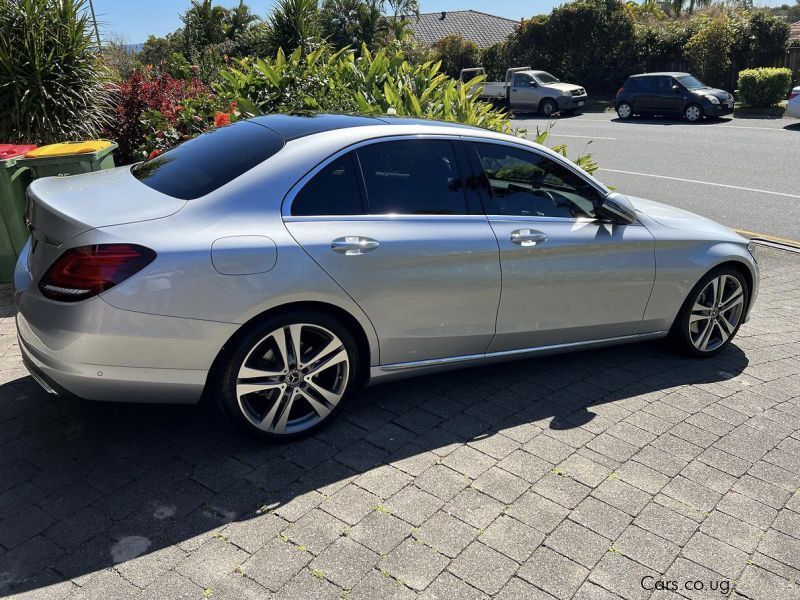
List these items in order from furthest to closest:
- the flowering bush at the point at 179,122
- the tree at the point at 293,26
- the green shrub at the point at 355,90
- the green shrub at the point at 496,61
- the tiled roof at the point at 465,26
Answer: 1. the tiled roof at the point at 465,26
2. the green shrub at the point at 496,61
3. the tree at the point at 293,26
4. the flowering bush at the point at 179,122
5. the green shrub at the point at 355,90

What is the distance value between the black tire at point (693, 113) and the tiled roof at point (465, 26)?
31.9 meters

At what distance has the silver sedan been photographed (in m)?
3.30

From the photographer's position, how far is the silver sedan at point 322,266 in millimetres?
3305

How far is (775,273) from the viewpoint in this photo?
25.0ft

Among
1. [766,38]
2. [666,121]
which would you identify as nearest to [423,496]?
[666,121]

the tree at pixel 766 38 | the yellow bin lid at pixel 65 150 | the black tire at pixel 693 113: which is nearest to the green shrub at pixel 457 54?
the tree at pixel 766 38

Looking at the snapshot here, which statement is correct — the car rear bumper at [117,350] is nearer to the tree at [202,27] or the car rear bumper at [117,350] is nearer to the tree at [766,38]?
the tree at [202,27]

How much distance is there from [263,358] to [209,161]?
111cm

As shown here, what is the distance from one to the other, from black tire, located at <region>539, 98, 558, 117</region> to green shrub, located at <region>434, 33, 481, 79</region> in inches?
442

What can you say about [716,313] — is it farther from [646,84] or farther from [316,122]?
[646,84]

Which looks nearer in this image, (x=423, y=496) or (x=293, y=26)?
(x=423, y=496)

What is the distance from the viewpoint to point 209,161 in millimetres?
3939

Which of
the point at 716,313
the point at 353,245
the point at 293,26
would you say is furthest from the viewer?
the point at 293,26

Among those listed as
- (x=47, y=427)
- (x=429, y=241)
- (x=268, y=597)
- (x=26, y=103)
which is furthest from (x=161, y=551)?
(x=26, y=103)
